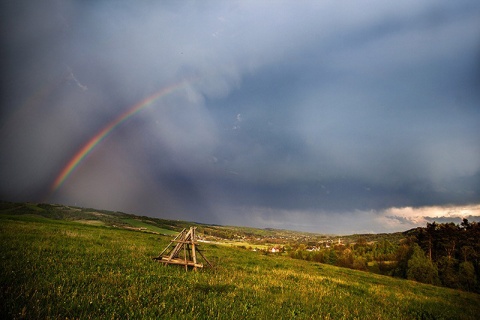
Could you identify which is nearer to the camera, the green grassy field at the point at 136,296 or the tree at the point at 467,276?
the green grassy field at the point at 136,296

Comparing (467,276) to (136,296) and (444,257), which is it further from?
(136,296)

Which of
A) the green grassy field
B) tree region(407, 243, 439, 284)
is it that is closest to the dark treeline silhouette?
tree region(407, 243, 439, 284)

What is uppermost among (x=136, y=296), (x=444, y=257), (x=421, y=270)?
(x=136, y=296)

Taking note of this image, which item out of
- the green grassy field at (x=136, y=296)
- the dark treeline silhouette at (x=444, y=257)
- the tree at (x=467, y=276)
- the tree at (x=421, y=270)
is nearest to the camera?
the green grassy field at (x=136, y=296)

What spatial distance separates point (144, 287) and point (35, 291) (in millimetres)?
3287

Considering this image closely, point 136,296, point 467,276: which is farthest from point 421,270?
point 136,296

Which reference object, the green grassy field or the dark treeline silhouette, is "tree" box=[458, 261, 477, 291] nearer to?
the dark treeline silhouette

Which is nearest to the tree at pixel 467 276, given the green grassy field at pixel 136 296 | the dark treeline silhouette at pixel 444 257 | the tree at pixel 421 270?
the dark treeline silhouette at pixel 444 257

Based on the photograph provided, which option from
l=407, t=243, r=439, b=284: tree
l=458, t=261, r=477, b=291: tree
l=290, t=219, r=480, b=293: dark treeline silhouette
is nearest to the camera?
l=458, t=261, r=477, b=291: tree

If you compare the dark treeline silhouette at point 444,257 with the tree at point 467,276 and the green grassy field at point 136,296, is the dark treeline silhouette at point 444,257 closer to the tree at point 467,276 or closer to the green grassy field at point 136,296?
the tree at point 467,276

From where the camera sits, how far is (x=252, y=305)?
28.0ft

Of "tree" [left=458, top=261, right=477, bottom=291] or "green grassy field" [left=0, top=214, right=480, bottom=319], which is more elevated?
"green grassy field" [left=0, top=214, right=480, bottom=319]

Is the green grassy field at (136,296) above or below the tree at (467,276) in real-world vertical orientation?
above

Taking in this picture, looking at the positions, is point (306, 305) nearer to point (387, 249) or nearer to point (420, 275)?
point (420, 275)
